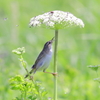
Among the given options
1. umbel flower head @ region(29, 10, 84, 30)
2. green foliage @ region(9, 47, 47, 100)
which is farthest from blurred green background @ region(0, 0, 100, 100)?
green foliage @ region(9, 47, 47, 100)

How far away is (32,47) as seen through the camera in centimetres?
851

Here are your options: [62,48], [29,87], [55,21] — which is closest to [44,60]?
[29,87]

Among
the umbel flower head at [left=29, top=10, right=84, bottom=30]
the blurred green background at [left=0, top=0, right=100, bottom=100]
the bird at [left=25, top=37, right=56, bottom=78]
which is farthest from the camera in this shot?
the blurred green background at [left=0, top=0, right=100, bottom=100]

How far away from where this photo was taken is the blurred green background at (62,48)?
5.47 meters

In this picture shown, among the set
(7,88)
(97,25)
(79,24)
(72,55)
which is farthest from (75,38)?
(79,24)

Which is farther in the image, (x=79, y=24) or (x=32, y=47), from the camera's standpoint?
(x=32, y=47)

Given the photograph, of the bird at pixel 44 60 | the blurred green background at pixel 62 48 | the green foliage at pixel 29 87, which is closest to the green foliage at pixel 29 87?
the green foliage at pixel 29 87

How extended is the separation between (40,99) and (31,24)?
620mm

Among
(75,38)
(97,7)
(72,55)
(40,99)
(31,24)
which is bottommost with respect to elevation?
(40,99)

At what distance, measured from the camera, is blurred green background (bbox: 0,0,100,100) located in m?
5.47

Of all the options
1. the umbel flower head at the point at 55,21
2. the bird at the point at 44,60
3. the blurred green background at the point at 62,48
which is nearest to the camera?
the umbel flower head at the point at 55,21

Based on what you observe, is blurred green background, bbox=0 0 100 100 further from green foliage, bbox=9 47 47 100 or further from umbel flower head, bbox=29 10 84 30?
green foliage, bbox=9 47 47 100

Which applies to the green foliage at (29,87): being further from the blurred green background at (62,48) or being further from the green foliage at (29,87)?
the blurred green background at (62,48)

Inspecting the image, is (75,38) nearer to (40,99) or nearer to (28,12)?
(28,12)
